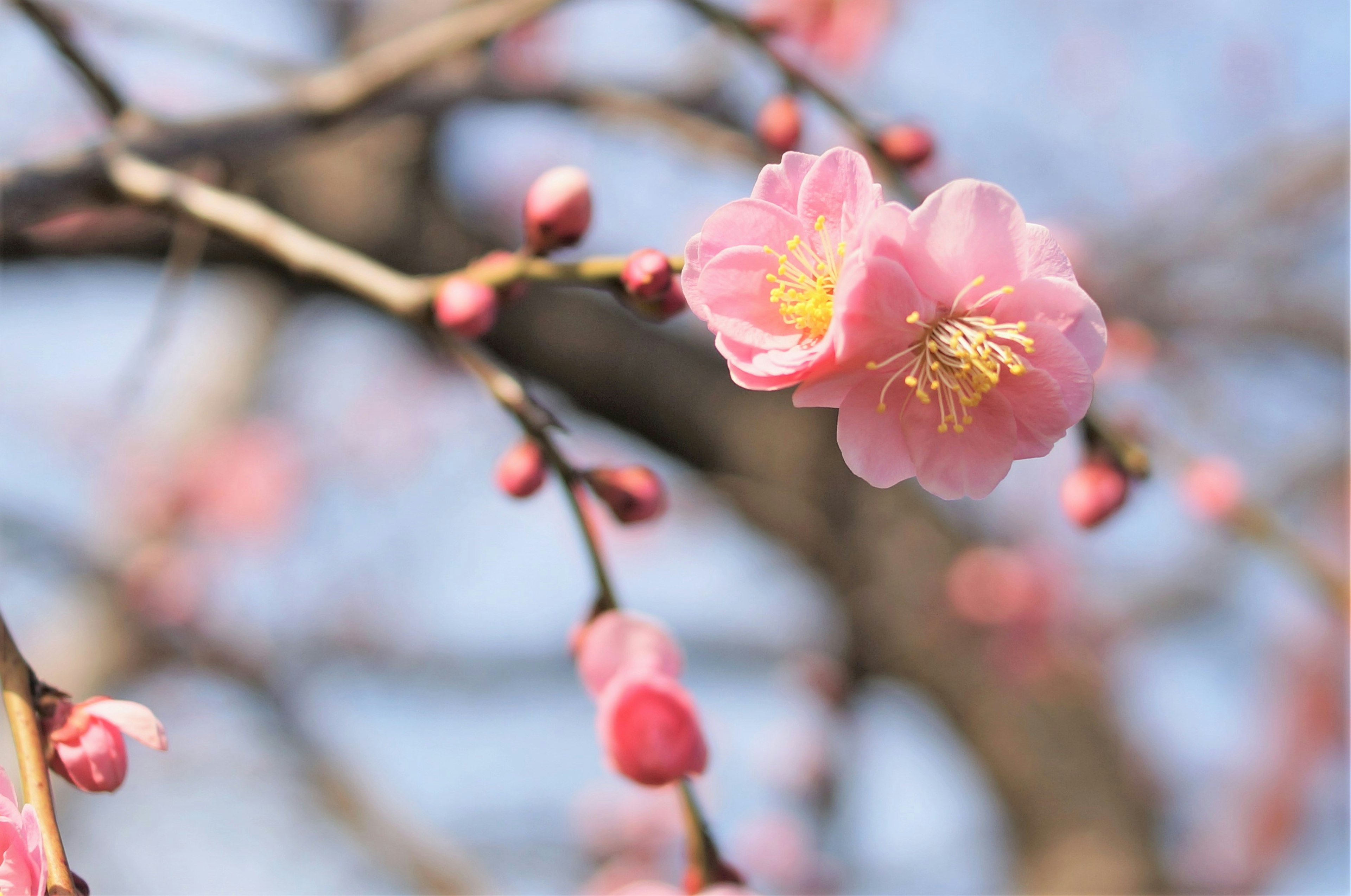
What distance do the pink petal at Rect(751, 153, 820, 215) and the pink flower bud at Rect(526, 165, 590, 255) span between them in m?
0.15

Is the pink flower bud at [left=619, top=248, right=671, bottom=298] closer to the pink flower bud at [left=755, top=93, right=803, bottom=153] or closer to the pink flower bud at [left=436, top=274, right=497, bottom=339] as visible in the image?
the pink flower bud at [left=436, top=274, right=497, bottom=339]

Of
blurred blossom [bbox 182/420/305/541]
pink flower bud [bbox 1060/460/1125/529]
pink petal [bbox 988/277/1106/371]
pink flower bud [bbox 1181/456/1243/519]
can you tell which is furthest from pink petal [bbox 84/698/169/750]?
blurred blossom [bbox 182/420/305/541]

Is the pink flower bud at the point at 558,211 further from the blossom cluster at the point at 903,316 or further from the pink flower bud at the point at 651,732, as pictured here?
the pink flower bud at the point at 651,732

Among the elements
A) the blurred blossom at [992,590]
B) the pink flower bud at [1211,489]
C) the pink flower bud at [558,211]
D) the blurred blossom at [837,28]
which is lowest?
the pink flower bud at [558,211]

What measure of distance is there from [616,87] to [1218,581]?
2784mm

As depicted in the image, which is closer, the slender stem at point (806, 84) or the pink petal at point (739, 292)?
the pink petal at point (739, 292)

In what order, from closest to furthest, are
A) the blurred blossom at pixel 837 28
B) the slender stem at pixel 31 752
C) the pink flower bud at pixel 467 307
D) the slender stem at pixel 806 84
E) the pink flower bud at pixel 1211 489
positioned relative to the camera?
1. the slender stem at pixel 31 752
2. the pink flower bud at pixel 467 307
3. the slender stem at pixel 806 84
4. the pink flower bud at pixel 1211 489
5. the blurred blossom at pixel 837 28

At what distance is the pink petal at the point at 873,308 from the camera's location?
406mm

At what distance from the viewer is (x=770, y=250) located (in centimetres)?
47

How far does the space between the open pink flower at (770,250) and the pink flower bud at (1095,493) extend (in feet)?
0.99

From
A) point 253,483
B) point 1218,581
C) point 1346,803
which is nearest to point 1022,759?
point 1218,581

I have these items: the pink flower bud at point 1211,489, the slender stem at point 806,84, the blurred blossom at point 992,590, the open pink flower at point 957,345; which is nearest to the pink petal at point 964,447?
the open pink flower at point 957,345

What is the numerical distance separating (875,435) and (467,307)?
0.27m

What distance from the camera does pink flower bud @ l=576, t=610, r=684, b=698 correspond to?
589 mm
